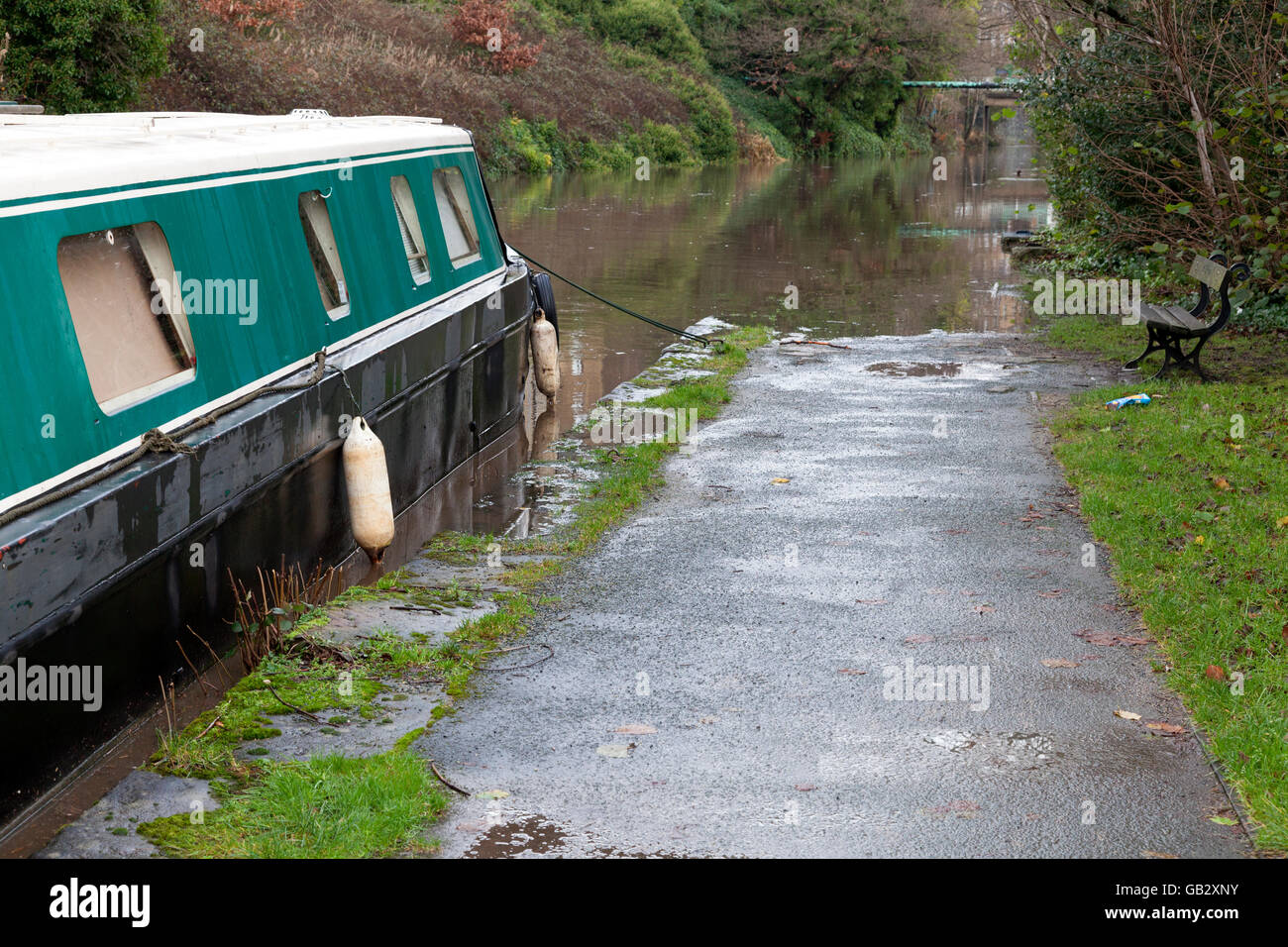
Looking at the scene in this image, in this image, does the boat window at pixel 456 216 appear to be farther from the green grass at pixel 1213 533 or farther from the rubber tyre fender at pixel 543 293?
the green grass at pixel 1213 533

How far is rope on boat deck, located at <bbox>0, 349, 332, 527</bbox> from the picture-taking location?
14.4 feet

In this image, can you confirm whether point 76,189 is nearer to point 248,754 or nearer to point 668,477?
point 248,754

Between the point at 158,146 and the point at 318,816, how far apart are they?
331cm

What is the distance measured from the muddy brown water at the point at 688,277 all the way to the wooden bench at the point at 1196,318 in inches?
78.6

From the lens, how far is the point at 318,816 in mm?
4047

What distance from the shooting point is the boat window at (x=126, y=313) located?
5043mm

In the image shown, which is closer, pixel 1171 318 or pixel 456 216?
pixel 456 216

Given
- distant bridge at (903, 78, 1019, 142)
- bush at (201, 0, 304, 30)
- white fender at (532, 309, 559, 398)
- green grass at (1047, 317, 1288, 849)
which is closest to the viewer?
green grass at (1047, 317, 1288, 849)

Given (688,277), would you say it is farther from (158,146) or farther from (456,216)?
(158,146)

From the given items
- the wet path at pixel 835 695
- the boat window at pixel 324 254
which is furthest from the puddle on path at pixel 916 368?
the boat window at pixel 324 254

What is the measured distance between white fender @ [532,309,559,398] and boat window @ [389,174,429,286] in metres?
2.18

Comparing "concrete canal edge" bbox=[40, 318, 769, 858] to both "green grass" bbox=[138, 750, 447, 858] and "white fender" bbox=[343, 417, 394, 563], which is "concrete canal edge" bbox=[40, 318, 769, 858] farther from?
"white fender" bbox=[343, 417, 394, 563]

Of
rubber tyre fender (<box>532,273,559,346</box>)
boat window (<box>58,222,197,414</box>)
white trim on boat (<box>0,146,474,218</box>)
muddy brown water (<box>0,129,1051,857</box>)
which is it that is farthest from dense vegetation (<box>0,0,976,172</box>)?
boat window (<box>58,222,197,414</box>)

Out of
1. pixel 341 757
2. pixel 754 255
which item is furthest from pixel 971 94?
pixel 341 757
